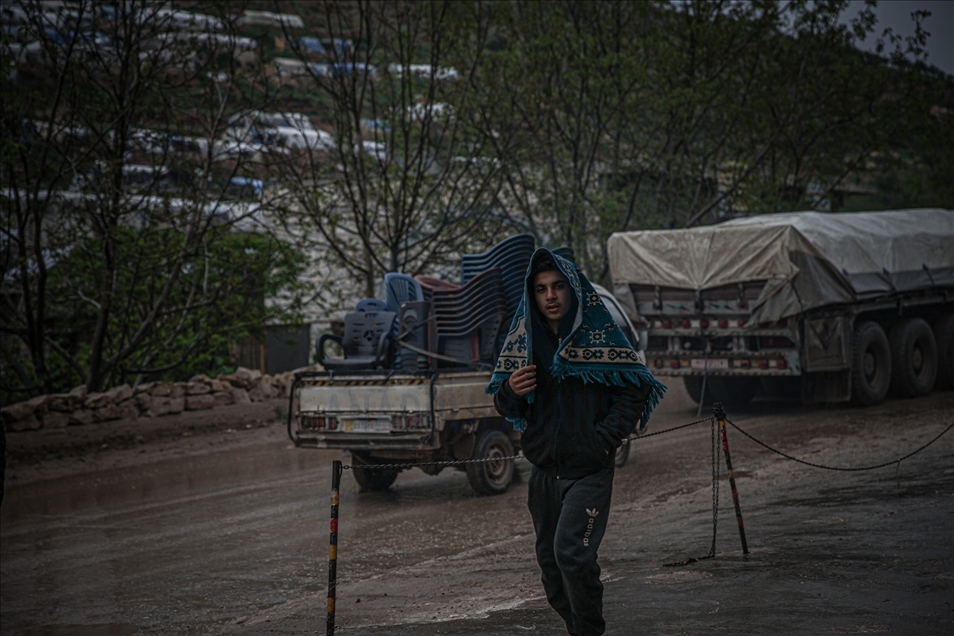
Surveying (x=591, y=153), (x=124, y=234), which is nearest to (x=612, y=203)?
(x=591, y=153)

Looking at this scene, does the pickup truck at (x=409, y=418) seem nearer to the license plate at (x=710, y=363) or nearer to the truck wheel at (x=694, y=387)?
the license plate at (x=710, y=363)

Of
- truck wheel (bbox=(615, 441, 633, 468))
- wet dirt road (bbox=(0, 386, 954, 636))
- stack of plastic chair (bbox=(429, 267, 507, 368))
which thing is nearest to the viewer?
wet dirt road (bbox=(0, 386, 954, 636))

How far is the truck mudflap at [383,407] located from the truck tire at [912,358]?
8.70 metres

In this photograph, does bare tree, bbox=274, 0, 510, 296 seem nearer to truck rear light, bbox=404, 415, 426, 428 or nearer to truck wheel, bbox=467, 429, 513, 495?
truck wheel, bbox=467, 429, 513, 495

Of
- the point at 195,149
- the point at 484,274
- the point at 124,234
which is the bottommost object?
the point at 484,274

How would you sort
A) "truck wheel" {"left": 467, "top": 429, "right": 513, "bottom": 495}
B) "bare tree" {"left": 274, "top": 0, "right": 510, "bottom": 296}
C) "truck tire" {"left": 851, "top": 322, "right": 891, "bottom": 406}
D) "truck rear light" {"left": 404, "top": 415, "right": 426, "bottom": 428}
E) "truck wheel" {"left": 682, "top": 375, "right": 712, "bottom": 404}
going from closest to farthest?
"truck rear light" {"left": 404, "top": 415, "right": 426, "bottom": 428} < "truck wheel" {"left": 467, "top": 429, "right": 513, "bottom": 495} < "truck tire" {"left": 851, "top": 322, "right": 891, "bottom": 406} < "truck wheel" {"left": 682, "top": 375, "right": 712, "bottom": 404} < "bare tree" {"left": 274, "top": 0, "right": 510, "bottom": 296}

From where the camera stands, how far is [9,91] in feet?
47.4

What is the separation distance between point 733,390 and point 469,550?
972cm

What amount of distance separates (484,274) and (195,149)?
8.65 m

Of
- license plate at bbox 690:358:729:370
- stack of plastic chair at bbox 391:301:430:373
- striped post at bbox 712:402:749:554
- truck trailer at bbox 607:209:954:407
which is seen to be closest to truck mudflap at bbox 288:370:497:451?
stack of plastic chair at bbox 391:301:430:373

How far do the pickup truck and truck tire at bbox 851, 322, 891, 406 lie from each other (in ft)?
21.5

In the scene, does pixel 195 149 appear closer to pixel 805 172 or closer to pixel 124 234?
pixel 124 234

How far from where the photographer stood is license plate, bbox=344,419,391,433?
9766mm

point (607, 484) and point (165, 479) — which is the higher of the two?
point (607, 484)
